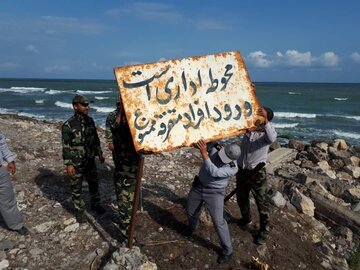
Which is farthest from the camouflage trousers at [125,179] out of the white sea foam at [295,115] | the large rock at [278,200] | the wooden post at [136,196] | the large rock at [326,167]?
the white sea foam at [295,115]

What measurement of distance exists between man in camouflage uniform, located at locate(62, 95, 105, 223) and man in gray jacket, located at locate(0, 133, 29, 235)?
76cm

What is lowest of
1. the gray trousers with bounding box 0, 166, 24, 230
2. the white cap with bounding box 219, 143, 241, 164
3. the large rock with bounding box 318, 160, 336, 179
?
the large rock with bounding box 318, 160, 336, 179

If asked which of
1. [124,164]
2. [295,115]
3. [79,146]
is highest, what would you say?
[79,146]

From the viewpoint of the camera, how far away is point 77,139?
521 centimetres

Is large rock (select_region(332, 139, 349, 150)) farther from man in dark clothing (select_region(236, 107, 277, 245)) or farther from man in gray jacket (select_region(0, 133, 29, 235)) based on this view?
man in gray jacket (select_region(0, 133, 29, 235))

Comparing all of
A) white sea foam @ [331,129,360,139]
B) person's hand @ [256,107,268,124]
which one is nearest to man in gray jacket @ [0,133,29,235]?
person's hand @ [256,107,268,124]

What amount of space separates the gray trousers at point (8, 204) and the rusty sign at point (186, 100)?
2.19m

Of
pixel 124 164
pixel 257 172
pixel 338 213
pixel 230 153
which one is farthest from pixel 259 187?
pixel 338 213

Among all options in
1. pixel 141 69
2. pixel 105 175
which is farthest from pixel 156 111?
pixel 105 175

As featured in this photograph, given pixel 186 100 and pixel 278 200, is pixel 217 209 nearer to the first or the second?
pixel 186 100

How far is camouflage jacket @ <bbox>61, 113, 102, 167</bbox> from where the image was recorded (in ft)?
16.9

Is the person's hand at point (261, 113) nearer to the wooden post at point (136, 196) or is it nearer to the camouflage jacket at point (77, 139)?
the wooden post at point (136, 196)

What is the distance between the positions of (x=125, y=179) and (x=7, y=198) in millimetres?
1662

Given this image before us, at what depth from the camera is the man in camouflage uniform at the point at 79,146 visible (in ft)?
16.9
